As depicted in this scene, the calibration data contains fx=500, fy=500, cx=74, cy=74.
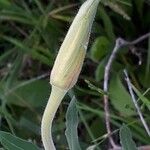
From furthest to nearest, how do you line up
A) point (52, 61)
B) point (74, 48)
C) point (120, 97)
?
point (52, 61)
point (120, 97)
point (74, 48)

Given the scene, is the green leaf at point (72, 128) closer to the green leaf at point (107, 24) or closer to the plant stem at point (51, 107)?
the plant stem at point (51, 107)

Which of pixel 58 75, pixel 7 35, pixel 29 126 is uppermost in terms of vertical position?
pixel 58 75

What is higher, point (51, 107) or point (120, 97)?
point (51, 107)

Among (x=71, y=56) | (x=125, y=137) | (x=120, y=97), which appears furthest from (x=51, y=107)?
(x=120, y=97)

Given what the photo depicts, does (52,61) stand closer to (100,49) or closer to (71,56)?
Answer: (100,49)

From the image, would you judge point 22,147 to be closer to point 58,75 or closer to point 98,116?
point 58,75

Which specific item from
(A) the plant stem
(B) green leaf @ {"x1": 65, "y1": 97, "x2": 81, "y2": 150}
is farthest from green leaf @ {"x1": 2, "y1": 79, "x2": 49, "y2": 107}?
(A) the plant stem

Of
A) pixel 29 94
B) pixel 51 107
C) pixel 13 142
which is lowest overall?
pixel 29 94

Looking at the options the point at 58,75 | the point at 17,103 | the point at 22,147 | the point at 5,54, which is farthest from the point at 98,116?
the point at 58,75
